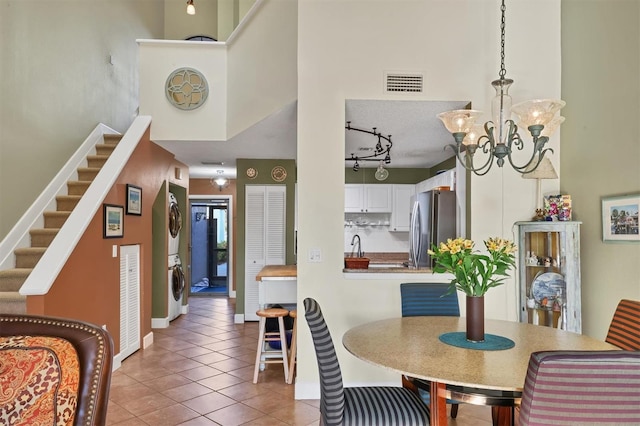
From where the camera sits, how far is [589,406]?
49.8 inches

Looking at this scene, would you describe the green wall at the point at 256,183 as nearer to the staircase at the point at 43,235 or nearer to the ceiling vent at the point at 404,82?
the staircase at the point at 43,235

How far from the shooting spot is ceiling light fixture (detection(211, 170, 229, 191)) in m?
7.70

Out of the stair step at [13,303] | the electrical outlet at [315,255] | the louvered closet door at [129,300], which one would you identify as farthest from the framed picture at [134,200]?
the electrical outlet at [315,255]

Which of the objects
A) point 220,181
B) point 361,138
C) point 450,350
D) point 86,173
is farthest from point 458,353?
point 220,181

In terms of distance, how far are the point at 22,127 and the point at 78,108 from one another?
3.23 feet

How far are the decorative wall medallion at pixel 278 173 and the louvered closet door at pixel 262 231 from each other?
4.8 inches

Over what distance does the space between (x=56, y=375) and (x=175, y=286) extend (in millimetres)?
5173

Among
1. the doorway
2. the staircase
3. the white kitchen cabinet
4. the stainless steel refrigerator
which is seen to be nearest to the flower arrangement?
the stainless steel refrigerator

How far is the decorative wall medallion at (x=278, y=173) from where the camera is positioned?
6.16m

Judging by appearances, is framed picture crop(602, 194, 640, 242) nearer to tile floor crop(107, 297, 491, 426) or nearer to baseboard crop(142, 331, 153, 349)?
tile floor crop(107, 297, 491, 426)

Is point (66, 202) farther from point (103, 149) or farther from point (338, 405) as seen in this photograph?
point (338, 405)

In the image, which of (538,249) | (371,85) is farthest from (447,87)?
(538,249)

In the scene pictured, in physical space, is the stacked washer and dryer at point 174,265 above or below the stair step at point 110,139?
below

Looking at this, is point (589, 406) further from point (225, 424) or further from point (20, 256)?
point (20, 256)
